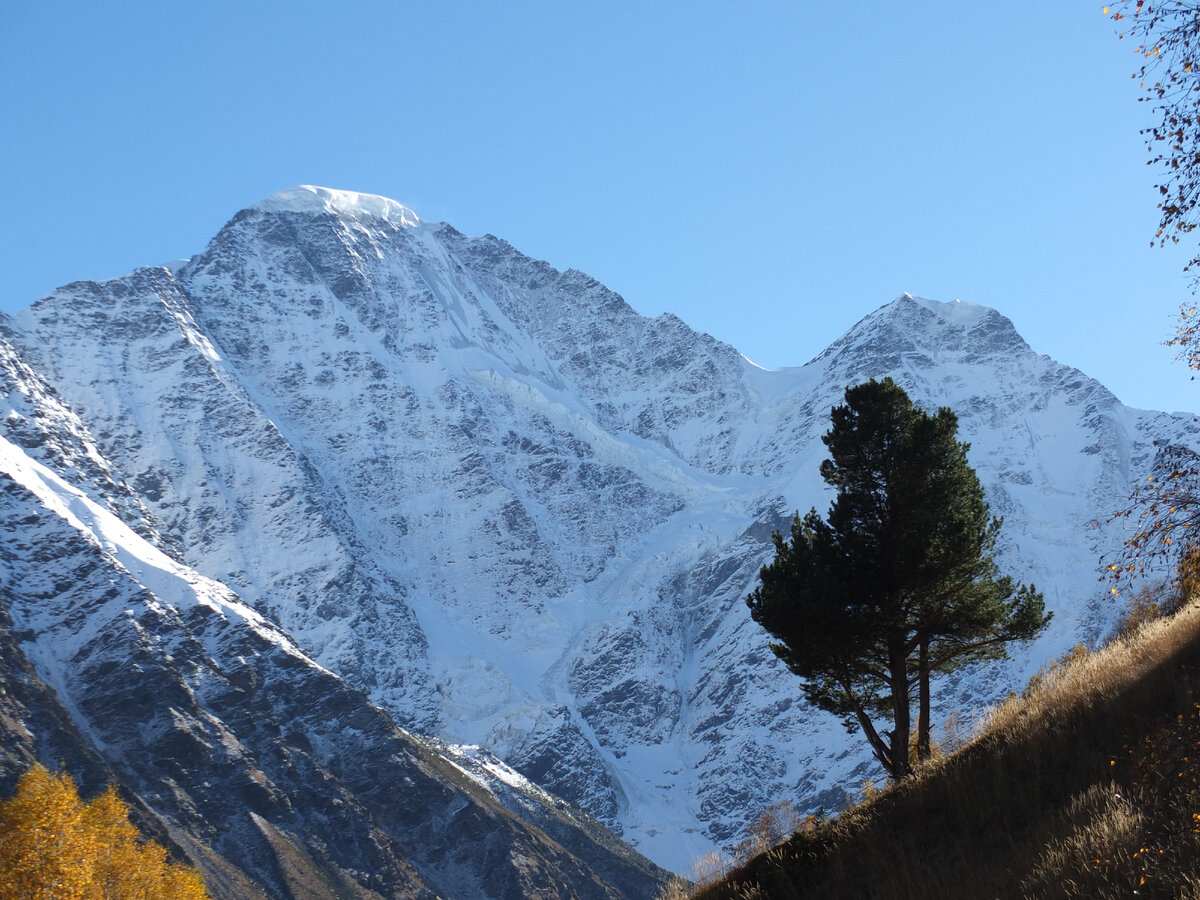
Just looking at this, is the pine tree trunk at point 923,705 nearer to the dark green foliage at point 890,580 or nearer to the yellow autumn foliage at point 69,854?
the dark green foliage at point 890,580

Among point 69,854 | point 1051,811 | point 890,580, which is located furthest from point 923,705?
point 69,854

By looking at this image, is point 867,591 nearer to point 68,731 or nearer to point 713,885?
point 713,885

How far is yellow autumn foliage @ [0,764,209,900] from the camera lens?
33.8m

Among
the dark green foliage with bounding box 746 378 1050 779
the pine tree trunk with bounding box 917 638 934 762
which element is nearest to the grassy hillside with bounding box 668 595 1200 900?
the pine tree trunk with bounding box 917 638 934 762

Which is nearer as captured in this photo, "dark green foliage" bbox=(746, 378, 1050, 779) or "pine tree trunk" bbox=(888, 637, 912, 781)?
"pine tree trunk" bbox=(888, 637, 912, 781)

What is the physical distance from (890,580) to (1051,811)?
1046 cm

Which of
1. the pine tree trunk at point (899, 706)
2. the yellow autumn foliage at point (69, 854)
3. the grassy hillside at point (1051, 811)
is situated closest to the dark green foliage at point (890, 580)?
the pine tree trunk at point (899, 706)

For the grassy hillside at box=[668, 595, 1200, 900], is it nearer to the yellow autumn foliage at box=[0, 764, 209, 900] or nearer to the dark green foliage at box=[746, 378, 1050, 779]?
the dark green foliage at box=[746, 378, 1050, 779]

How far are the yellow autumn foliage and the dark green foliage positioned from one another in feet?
78.0

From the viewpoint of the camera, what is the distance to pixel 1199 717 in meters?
11.9

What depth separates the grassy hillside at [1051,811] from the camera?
35.5ft

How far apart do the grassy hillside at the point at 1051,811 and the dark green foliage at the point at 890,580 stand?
4844 millimetres

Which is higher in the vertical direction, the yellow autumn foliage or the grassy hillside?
the yellow autumn foliage

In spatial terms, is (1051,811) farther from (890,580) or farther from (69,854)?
(69,854)
